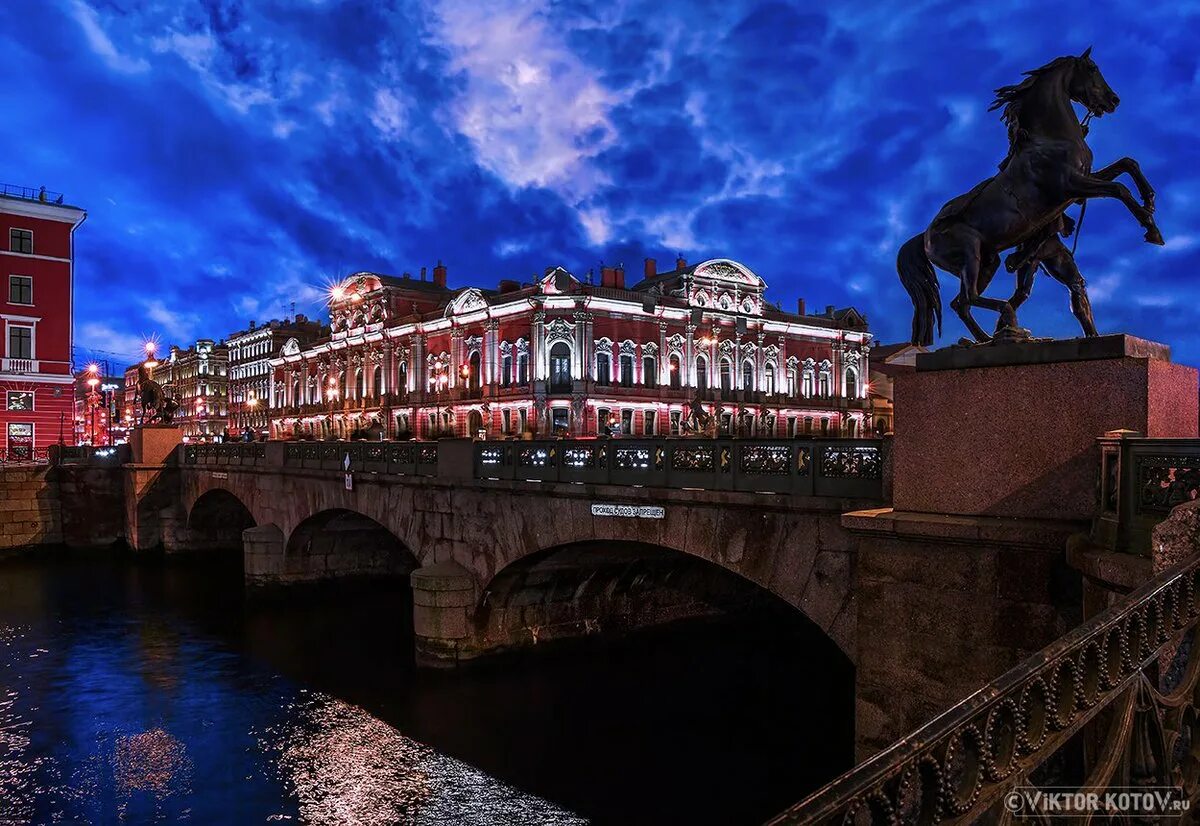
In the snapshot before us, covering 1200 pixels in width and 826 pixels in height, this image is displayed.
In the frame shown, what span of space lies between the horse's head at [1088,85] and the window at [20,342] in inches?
2053

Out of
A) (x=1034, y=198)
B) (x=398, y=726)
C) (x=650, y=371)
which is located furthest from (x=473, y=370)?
(x=1034, y=198)

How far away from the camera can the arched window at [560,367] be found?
55.1 m

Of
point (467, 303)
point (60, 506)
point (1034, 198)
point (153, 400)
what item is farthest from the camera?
point (467, 303)

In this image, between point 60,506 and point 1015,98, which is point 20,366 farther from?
point 1015,98

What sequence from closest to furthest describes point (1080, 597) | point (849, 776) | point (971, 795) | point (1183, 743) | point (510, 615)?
point (849, 776)
point (971, 795)
point (1183, 743)
point (1080, 597)
point (510, 615)

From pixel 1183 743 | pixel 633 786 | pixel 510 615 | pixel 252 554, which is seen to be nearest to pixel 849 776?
pixel 1183 743

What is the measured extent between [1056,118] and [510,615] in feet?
47.8

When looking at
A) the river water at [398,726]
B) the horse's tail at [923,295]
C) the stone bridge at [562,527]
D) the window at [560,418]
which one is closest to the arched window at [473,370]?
the window at [560,418]

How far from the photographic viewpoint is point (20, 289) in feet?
150

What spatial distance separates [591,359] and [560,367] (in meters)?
2.16

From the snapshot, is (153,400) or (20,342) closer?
(153,400)

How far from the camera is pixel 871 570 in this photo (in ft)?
25.8

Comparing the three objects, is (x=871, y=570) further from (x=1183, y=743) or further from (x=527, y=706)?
(x=527, y=706)

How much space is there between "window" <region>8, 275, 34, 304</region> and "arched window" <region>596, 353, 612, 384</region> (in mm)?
33105
